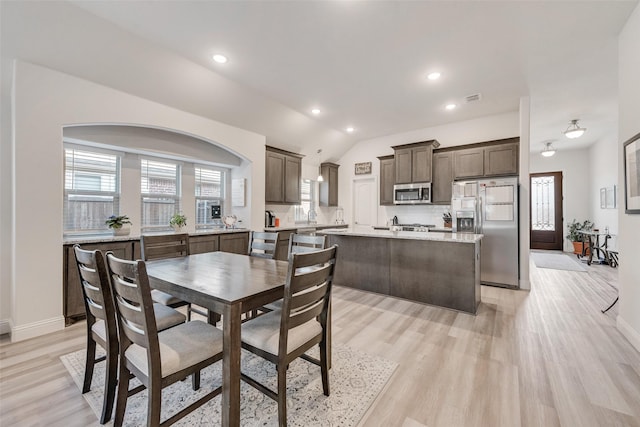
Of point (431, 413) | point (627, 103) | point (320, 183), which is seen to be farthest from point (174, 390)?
point (320, 183)

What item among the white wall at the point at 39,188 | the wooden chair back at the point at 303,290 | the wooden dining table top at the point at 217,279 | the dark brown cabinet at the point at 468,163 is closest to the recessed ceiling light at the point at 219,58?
the white wall at the point at 39,188

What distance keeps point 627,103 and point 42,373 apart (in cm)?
569

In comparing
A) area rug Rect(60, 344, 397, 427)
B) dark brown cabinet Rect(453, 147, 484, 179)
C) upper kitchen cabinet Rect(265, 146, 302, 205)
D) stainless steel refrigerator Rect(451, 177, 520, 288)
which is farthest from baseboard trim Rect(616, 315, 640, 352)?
upper kitchen cabinet Rect(265, 146, 302, 205)

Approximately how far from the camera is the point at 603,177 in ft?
21.4

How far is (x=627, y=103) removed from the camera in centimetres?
259

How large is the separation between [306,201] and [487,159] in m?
4.07

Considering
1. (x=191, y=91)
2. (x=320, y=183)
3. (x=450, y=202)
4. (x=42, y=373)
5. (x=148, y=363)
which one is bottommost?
(x=42, y=373)

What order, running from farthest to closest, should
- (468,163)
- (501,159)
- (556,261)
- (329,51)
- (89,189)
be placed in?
(556,261) → (468,163) → (501,159) → (89,189) → (329,51)

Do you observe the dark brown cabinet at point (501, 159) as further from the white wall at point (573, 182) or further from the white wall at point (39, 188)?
the white wall at point (39, 188)

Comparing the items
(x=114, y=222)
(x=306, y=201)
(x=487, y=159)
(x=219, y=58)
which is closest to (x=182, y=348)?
(x=114, y=222)

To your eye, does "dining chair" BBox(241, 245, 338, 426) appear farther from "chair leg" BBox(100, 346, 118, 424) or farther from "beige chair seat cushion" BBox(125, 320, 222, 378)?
"chair leg" BBox(100, 346, 118, 424)

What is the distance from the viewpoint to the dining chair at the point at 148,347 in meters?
1.23

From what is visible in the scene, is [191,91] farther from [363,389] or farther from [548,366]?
[548,366]

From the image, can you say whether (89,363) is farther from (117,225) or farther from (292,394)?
(117,225)
